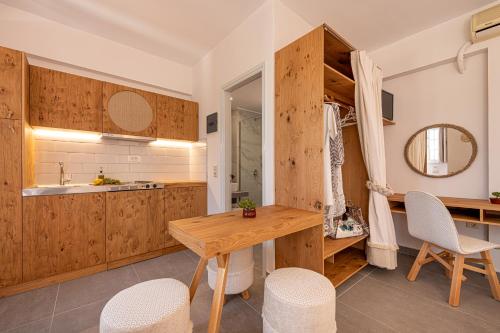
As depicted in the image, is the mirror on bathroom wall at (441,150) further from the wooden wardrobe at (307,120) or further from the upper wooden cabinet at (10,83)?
the upper wooden cabinet at (10,83)

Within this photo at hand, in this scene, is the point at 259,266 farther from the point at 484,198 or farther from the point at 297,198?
the point at 484,198

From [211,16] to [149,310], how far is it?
2675mm

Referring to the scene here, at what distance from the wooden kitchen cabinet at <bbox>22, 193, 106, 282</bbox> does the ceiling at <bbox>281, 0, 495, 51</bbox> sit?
9.64 feet

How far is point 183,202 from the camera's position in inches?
111

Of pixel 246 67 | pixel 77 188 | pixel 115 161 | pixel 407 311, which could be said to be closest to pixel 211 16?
pixel 246 67

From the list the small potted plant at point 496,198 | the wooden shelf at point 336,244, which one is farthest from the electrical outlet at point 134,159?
the small potted plant at point 496,198

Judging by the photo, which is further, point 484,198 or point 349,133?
point 349,133

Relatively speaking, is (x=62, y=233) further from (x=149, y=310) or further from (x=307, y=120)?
(x=307, y=120)

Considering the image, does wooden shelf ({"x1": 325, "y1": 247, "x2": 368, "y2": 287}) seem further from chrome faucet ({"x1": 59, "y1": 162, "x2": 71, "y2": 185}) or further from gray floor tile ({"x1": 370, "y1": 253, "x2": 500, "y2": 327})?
chrome faucet ({"x1": 59, "y1": 162, "x2": 71, "y2": 185})

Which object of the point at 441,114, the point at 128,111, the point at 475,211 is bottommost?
the point at 475,211

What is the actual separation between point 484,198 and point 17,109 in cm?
465

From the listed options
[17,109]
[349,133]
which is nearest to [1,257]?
[17,109]

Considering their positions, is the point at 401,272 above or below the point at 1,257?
below

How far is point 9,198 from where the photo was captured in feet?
5.88
